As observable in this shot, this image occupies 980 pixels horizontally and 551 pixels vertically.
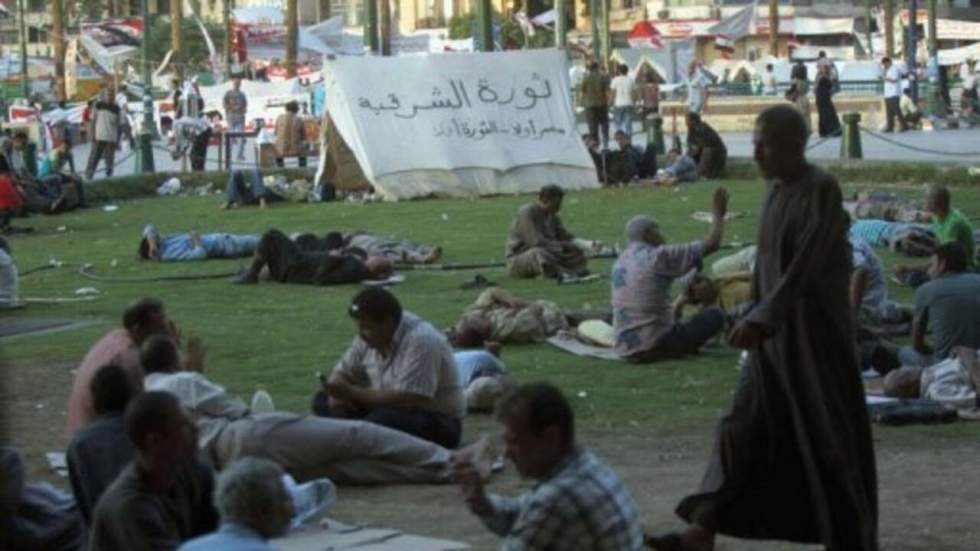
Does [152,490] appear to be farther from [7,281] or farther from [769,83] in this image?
[769,83]

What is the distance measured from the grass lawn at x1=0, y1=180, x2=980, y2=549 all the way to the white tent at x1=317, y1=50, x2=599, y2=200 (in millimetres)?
979

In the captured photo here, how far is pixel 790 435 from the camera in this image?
26.9 feet

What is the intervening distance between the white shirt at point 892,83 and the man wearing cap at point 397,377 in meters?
36.2

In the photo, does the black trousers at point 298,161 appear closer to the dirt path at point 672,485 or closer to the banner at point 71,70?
the dirt path at point 672,485

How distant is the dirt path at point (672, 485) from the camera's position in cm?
Result: 952

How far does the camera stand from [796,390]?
810 centimetres

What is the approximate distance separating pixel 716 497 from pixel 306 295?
12.5m

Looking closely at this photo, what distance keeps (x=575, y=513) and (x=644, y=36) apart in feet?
284

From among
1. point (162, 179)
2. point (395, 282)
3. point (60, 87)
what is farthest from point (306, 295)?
point (60, 87)

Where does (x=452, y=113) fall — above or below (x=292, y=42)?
below

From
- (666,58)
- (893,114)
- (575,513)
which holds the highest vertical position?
(666,58)

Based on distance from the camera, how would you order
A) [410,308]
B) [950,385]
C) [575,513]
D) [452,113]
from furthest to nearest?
[452,113]
[410,308]
[950,385]
[575,513]

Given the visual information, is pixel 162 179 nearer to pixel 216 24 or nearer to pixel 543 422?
pixel 543 422

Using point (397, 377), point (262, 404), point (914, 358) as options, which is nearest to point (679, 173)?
point (914, 358)
